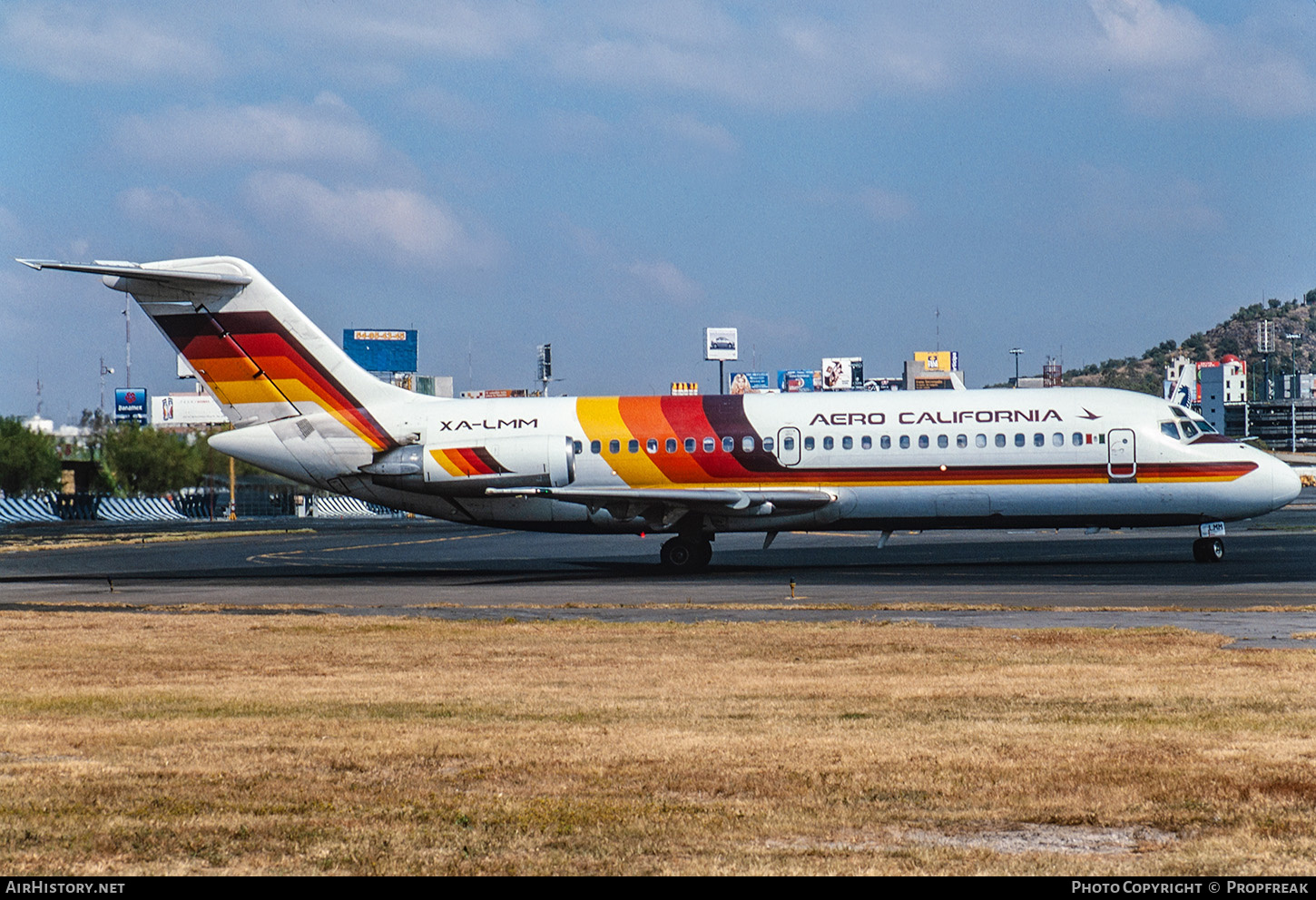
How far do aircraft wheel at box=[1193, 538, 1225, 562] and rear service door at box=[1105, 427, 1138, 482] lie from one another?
7.62 ft

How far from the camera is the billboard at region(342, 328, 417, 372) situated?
448 feet

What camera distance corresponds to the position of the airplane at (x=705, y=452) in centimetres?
3091

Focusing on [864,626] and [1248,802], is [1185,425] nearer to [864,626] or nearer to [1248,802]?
[864,626]

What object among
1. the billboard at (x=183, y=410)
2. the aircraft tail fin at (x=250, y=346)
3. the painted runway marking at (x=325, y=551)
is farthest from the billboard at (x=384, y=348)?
the aircraft tail fin at (x=250, y=346)

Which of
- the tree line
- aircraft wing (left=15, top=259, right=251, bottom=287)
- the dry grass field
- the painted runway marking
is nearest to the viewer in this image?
the dry grass field

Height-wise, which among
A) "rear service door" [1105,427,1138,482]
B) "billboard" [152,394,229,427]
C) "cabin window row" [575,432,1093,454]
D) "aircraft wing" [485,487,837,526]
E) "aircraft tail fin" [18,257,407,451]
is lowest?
"aircraft wing" [485,487,837,526]

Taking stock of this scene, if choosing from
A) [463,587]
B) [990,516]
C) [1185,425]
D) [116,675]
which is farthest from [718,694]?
[1185,425]

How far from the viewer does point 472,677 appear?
14.2m

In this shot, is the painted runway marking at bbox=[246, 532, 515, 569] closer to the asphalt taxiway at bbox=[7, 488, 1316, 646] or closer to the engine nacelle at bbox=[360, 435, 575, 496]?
the asphalt taxiway at bbox=[7, 488, 1316, 646]

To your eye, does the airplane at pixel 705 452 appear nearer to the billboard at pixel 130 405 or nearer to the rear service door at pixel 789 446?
the rear service door at pixel 789 446

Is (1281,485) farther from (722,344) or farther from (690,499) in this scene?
(722,344)

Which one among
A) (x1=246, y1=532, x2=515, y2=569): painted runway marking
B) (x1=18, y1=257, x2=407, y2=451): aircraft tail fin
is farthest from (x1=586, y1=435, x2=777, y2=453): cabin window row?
(x1=246, y1=532, x2=515, y2=569): painted runway marking

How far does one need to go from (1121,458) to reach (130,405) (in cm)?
17710

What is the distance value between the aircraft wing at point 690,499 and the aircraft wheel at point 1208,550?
27.2 feet
